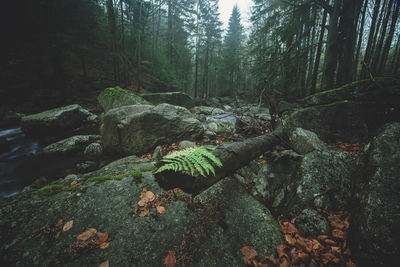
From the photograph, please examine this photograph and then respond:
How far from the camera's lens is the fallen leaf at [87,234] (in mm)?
1391

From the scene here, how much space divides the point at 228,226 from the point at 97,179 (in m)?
2.06

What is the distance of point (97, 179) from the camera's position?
218 centimetres

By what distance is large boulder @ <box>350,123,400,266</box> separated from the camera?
102cm

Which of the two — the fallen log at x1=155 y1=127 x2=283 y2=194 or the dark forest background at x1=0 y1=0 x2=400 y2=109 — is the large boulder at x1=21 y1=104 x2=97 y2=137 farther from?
the fallen log at x1=155 y1=127 x2=283 y2=194

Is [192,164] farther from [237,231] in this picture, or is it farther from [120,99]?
[120,99]

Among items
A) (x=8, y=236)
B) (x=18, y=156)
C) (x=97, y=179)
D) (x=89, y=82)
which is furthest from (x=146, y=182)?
(x=89, y=82)

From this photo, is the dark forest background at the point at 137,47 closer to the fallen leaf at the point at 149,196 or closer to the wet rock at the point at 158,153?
the wet rock at the point at 158,153

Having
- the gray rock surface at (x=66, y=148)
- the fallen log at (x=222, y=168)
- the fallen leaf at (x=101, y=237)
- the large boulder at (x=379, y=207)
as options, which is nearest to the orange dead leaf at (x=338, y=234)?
the large boulder at (x=379, y=207)

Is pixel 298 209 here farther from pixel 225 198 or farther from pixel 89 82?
pixel 89 82

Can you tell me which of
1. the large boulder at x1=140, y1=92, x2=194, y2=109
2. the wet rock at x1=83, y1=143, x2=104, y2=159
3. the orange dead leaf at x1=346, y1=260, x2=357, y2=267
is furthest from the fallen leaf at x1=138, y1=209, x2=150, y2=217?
the large boulder at x1=140, y1=92, x2=194, y2=109

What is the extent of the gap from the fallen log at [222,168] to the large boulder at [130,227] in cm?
39

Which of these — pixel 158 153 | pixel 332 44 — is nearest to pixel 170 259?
pixel 158 153

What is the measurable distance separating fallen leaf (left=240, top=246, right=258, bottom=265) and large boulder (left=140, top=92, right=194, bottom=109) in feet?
33.0

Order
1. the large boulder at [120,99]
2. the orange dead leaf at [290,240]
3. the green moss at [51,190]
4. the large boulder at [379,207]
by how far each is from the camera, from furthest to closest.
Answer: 1. the large boulder at [120,99]
2. the green moss at [51,190]
3. the orange dead leaf at [290,240]
4. the large boulder at [379,207]
